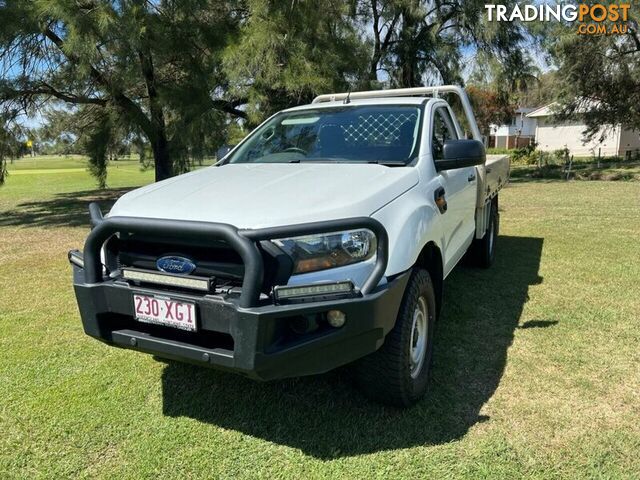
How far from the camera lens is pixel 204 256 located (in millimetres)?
2568

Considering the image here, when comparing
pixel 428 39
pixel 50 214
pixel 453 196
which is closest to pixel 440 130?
pixel 453 196

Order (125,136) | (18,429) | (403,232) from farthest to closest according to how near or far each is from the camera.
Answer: (125,136), (18,429), (403,232)

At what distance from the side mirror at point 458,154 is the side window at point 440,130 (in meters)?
0.14

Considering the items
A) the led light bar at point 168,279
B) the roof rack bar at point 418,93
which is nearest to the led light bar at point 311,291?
the led light bar at point 168,279

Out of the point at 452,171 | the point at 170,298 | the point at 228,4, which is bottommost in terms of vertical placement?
the point at 170,298

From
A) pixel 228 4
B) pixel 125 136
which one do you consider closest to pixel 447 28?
pixel 228 4

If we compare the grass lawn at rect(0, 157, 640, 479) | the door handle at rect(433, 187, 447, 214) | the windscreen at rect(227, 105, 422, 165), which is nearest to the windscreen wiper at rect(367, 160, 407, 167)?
the windscreen at rect(227, 105, 422, 165)

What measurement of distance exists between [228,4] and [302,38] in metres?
2.52

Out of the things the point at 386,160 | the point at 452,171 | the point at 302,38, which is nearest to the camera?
the point at 386,160

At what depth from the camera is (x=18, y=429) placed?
9.59ft

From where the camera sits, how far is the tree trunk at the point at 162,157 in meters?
12.9

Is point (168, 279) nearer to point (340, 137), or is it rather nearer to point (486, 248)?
point (340, 137)

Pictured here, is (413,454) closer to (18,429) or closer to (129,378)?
(129,378)

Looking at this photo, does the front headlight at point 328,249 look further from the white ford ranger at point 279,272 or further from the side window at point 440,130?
the side window at point 440,130
